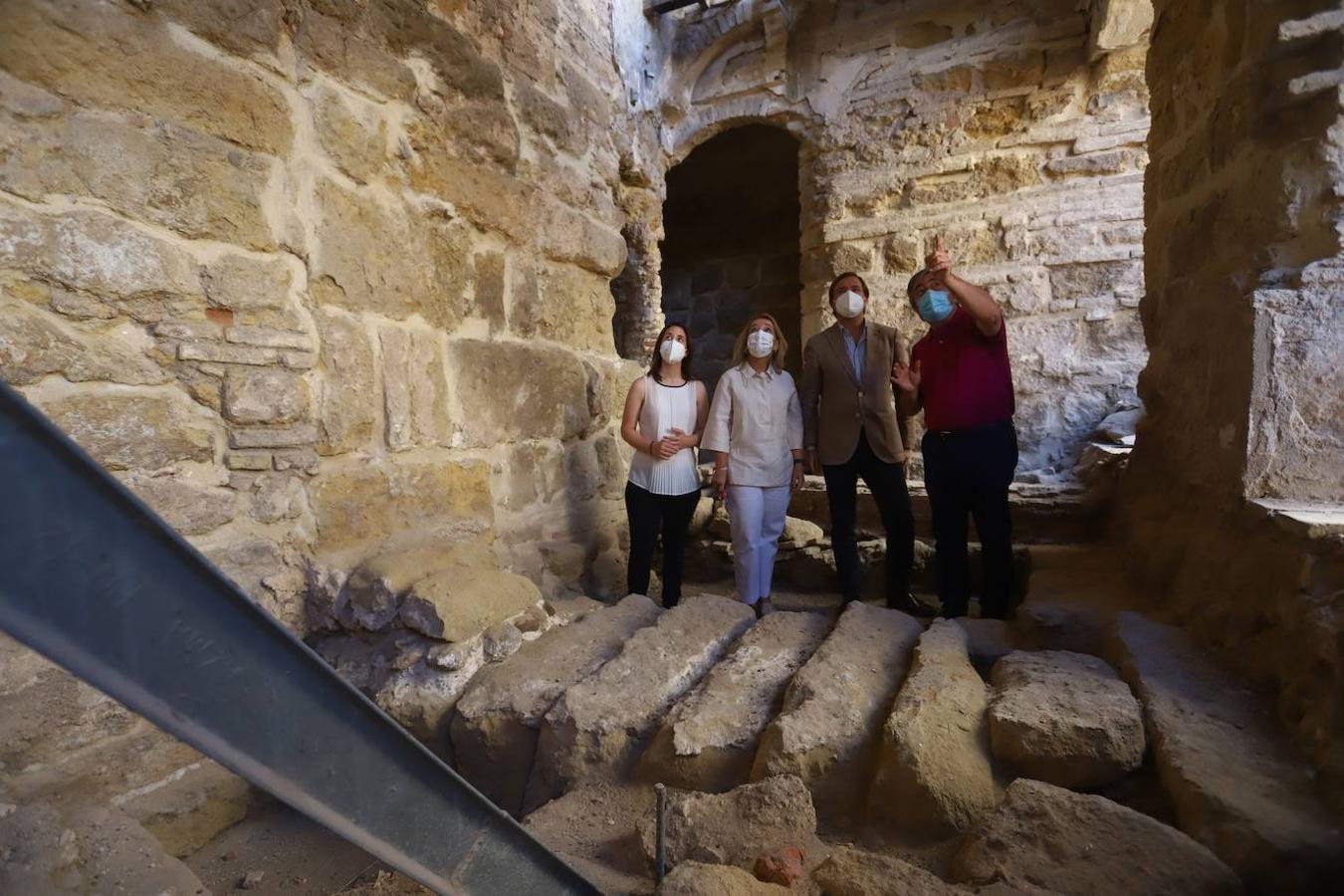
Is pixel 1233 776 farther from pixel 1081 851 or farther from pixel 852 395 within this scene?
pixel 852 395

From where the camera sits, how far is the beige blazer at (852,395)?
259cm

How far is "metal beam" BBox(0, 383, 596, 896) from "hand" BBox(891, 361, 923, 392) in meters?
2.12

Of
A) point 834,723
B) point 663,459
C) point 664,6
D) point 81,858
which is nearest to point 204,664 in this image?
point 81,858

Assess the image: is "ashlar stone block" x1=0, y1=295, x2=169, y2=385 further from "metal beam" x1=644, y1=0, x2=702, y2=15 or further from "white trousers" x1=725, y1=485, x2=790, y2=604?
"metal beam" x1=644, y1=0, x2=702, y2=15

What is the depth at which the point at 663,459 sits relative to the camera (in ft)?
8.55

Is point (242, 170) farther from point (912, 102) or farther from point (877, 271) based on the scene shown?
point (912, 102)

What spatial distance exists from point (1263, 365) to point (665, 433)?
176 centimetres

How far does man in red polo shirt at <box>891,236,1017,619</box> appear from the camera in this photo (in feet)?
7.50

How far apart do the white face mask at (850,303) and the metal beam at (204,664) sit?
214cm

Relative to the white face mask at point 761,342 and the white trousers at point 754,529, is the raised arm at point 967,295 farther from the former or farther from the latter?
the white trousers at point 754,529

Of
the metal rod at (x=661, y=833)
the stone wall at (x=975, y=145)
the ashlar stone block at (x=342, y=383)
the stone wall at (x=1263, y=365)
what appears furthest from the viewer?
the stone wall at (x=975, y=145)

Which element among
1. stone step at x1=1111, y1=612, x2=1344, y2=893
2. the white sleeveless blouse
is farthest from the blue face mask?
stone step at x1=1111, y1=612, x2=1344, y2=893

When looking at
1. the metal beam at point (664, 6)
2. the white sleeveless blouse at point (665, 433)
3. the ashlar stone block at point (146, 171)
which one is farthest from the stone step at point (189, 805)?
the metal beam at point (664, 6)

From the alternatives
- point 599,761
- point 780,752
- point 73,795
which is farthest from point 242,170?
point 780,752
